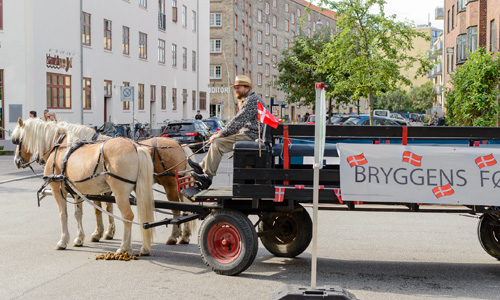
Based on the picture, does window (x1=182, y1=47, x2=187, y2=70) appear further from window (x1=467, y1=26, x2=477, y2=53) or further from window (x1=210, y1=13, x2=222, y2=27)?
window (x1=467, y1=26, x2=477, y2=53)

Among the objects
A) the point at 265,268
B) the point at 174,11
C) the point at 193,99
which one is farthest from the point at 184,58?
the point at 265,268

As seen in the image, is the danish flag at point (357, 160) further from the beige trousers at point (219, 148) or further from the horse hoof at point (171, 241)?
the horse hoof at point (171, 241)

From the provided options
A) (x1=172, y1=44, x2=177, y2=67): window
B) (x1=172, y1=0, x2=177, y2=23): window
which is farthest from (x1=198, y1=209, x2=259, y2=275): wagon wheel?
(x1=172, y1=0, x2=177, y2=23): window

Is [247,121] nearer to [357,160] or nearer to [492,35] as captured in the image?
[357,160]

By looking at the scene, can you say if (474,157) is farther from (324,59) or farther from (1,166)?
(324,59)

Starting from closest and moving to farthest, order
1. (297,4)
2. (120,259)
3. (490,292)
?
1. (490,292)
2. (120,259)
3. (297,4)

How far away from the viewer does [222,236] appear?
7.21 metres

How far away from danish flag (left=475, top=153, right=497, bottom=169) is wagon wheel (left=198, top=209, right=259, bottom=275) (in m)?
2.57

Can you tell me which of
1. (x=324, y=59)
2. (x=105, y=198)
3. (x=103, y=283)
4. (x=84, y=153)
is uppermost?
(x=324, y=59)

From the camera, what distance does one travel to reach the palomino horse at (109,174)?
7.93m

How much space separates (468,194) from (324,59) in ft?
77.4

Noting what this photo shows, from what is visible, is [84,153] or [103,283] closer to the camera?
[103,283]

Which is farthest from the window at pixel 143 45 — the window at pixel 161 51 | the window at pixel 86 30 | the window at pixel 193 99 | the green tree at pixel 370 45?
the green tree at pixel 370 45

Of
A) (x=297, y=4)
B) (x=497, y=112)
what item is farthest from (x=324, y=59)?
(x=297, y=4)
